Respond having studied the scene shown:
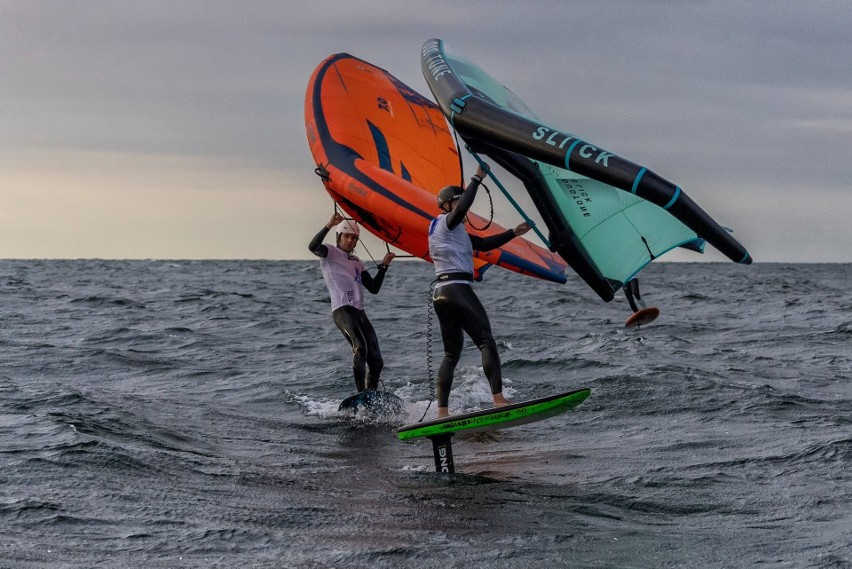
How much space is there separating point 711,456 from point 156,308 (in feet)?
69.6

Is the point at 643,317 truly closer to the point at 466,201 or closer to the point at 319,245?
the point at 466,201

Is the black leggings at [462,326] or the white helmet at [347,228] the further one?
the white helmet at [347,228]

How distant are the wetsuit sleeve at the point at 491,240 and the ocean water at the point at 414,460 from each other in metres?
1.88

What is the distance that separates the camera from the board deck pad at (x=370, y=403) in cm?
1202

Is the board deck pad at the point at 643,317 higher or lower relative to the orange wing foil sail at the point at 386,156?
lower

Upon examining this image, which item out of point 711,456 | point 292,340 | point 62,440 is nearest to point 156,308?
point 292,340

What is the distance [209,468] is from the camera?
9242 mm

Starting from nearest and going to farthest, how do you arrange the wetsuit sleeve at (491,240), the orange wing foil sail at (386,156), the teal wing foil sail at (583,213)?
the wetsuit sleeve at (491,240)
the teal wing foil sail at (583,213)
the orange wing foil sail at (386,156)

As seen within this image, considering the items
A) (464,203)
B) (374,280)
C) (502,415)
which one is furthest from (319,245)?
(502,415)

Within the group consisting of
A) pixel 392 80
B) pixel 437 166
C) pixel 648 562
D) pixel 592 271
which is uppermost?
pixel 392 80

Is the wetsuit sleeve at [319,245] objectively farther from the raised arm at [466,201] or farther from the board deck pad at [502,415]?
the board deck pad at [502,415]

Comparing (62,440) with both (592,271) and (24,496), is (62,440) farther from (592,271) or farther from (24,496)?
(592,271)

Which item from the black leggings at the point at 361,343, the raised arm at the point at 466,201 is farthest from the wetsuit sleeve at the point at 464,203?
the black leggings at the point at 361,343

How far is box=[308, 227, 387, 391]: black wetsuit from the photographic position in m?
12.0
